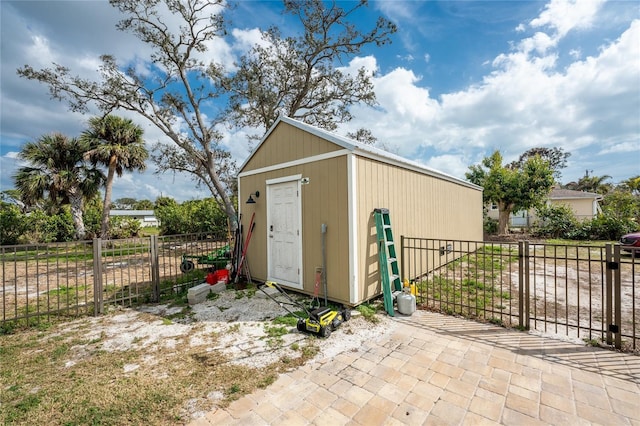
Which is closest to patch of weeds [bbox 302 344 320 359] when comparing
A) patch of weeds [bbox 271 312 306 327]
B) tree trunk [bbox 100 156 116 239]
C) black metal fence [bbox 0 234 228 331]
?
patch of weeds [bbox 271 312 306 327]

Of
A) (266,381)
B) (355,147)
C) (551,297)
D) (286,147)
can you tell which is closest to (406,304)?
(266,381)

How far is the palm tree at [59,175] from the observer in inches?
479

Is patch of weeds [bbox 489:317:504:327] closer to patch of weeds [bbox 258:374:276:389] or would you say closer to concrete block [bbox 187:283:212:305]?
patch of weeds [bbox 258:374:276:389]

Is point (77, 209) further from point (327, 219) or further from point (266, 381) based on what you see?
point (266, 381)

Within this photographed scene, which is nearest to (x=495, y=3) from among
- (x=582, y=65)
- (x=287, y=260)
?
(x=582, y=65)

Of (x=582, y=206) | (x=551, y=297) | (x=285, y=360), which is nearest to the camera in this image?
(x=285, y=360)

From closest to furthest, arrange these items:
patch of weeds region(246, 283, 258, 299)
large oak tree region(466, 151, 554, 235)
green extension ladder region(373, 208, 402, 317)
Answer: green extension ladder region(373, 208, 402, 317), patch of weeds region(246, 283, 258, 299), large oak tree region(466, 151, 554, 235)

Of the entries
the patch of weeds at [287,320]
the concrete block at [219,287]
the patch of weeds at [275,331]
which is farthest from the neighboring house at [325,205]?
the patch of weeds at [275,331]

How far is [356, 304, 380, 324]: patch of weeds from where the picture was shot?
3.89m

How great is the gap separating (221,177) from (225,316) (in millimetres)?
9666

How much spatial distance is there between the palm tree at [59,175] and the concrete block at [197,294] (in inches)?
473

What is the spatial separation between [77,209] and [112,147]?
4042 mm

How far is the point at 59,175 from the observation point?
489 inches

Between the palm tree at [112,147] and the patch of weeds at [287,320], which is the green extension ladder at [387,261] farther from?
the palm tree at [112,147]
